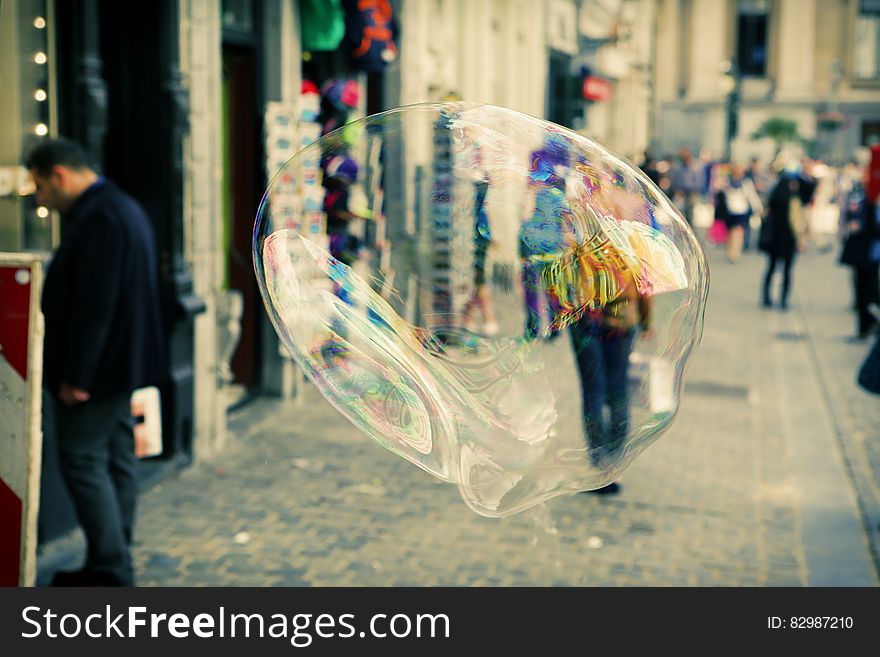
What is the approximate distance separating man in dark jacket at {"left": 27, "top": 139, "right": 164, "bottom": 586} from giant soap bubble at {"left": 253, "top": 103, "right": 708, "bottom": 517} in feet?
4.01

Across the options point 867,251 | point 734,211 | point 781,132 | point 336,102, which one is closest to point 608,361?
point 336,102

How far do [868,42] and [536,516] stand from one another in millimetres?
53017

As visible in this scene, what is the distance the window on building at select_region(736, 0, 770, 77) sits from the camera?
5512 centimetres

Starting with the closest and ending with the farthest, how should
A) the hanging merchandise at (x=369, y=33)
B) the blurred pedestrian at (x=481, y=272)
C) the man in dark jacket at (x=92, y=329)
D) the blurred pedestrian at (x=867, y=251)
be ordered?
the blurred pedestrian at (x=481, y=272)
the man in dark jacket at (x=92, y=329)
the hanging merchandise at (x=369, y=33)
the blurred pedestrian at (x=867, y=251)

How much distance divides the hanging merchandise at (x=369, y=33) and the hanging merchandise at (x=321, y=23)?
47 cm

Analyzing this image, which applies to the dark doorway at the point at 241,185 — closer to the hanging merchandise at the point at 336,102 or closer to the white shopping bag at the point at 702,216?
the hanging merchandise at the point at 336,102

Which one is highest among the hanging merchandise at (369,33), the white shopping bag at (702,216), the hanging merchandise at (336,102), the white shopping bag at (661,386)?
the hanging merchandise at (369,33)

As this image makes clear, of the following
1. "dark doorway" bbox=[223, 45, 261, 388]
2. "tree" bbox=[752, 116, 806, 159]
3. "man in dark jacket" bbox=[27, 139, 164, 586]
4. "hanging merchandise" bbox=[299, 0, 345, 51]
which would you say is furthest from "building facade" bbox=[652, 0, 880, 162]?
"man in dark jacket" bbox=[27, 139, 164, 586]

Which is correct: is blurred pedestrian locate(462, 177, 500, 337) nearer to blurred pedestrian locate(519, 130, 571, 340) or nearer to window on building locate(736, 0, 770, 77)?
blurred pedestrian locate(519, 130, 571, 340)

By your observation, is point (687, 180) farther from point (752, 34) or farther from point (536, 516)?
point (752, 34)

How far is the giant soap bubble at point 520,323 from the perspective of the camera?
385 centimetres

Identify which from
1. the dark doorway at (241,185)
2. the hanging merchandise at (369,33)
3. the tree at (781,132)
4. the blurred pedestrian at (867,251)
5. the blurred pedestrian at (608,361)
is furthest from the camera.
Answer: the tree at (781,132)

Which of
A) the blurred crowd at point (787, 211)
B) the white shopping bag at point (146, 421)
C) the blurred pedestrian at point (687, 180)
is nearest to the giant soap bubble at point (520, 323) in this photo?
the white shopping bag at point (146, 421)
